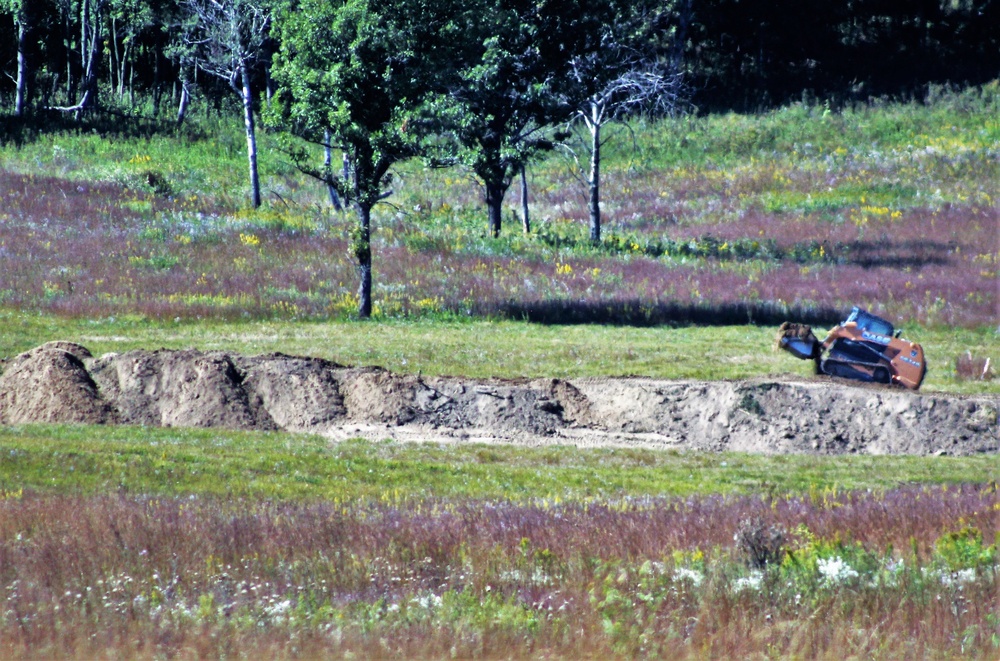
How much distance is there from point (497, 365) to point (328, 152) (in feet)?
81.9

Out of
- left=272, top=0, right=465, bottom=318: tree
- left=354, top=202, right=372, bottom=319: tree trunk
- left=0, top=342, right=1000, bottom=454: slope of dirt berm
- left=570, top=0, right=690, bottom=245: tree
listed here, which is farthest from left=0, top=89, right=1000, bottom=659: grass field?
left=570, top=0, right=690, bottom=245: tree

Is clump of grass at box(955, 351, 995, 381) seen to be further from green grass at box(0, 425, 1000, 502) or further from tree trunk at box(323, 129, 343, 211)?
tree trunk at box(323, 129, 343, 211)

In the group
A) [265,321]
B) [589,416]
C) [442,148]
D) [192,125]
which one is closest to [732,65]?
[192,125]

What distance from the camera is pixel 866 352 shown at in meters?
18.6

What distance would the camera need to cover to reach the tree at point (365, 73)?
78.1 ft

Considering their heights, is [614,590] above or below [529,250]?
below

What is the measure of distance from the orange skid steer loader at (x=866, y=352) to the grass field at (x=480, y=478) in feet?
3.09

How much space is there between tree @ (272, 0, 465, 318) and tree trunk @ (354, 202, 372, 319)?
0.14ft

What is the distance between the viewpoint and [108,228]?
34375 mm

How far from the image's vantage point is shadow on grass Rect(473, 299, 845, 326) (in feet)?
84.9

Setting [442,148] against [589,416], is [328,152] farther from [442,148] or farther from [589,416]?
[589,416]

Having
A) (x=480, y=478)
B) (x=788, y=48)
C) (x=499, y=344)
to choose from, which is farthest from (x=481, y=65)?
(x=788, y=48)

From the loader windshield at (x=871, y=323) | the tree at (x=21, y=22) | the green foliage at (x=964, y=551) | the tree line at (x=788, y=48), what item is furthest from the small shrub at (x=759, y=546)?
the tree line at (x=788, y=48)

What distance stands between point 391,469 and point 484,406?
4171mm
